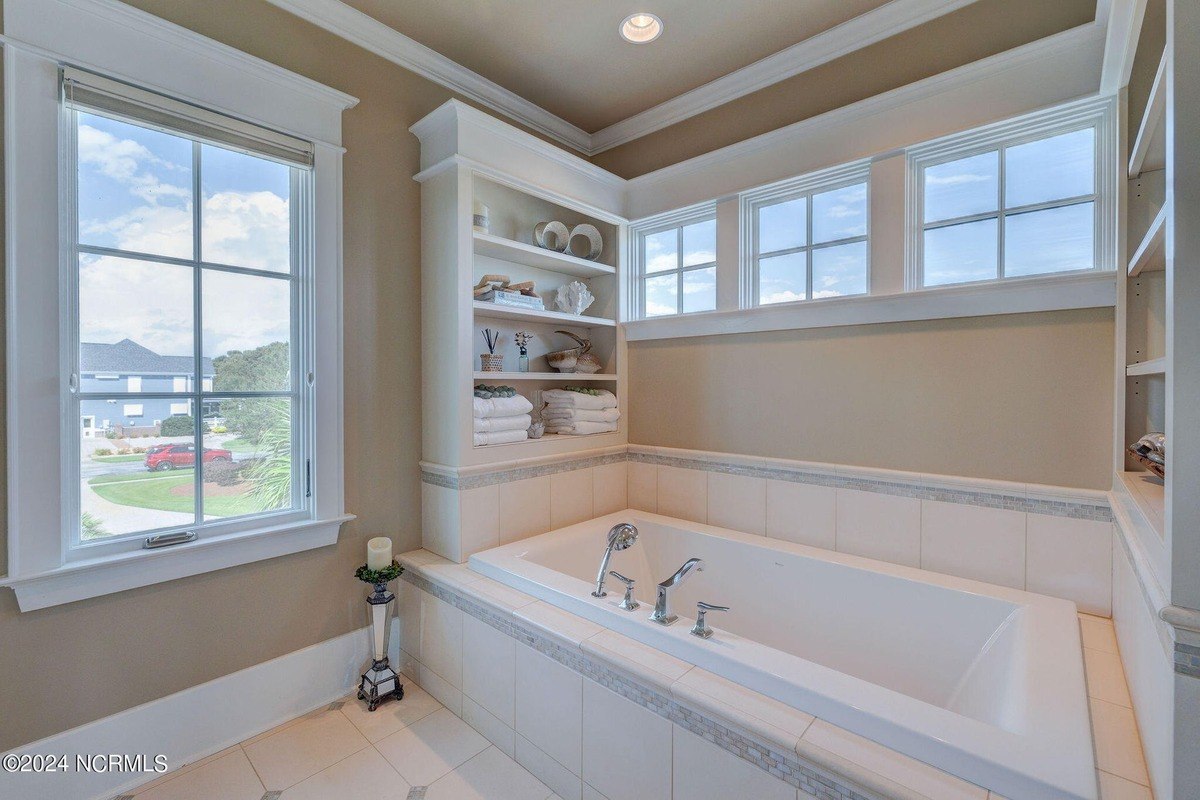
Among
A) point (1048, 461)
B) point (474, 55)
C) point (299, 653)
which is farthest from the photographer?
point (474, 55)

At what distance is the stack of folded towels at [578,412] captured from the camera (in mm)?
2498

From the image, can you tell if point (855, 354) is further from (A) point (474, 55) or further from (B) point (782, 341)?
(A) point (474, 55)

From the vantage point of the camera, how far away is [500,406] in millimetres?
2174

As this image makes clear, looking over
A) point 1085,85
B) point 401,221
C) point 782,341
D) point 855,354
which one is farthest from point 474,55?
point 1085,85

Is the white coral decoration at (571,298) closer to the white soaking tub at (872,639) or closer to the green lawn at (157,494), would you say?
the white soaking tub at (872,639)

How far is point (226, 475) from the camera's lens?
5.68 feet

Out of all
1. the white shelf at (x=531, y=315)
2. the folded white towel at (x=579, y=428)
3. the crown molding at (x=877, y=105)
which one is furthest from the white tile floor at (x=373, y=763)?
the crown molding at (x=877, y=105)

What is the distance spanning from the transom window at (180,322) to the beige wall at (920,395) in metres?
1.70

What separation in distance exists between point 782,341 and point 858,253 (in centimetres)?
43

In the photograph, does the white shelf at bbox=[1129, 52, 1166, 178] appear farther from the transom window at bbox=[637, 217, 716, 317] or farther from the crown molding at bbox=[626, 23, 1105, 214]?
the transom window at bbox=[637, 217, 716, 317]

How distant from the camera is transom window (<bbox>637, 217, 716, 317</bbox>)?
249 centimetres

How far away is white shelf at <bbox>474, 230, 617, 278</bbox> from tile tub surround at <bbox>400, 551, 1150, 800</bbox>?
52.1 inches

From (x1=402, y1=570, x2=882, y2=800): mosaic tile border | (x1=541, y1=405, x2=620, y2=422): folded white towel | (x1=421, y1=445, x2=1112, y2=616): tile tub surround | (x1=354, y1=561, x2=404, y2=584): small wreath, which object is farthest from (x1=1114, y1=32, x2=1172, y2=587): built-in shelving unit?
(x1=354, y1=561, x2=404, y2=584): small wreath

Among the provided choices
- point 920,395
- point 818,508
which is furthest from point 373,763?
point 920,395
